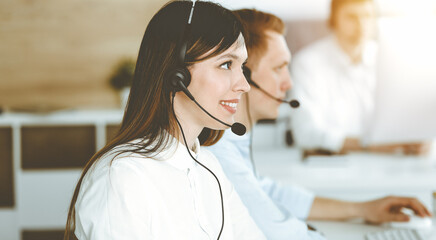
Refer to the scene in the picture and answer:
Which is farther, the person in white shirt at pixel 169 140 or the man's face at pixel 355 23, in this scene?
the man's face at pixel 355 23

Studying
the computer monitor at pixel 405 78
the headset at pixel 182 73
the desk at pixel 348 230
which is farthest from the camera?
the computer monitor at pixel 405 78

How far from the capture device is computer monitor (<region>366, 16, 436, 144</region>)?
162 cm

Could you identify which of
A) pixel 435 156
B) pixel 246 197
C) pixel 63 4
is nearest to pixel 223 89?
pixel 246 197

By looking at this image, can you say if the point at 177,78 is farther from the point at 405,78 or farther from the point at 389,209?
the point at 405,78

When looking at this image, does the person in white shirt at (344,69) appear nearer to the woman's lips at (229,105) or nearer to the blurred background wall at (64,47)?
the blurred background wall at (64,47)

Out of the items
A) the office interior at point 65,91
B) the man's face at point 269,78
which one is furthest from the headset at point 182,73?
the office interior at point 65,91

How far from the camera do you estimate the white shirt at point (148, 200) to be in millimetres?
727

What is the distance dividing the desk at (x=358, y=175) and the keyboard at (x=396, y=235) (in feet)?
0.66

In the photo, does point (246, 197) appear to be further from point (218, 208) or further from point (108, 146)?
point (108, 146)

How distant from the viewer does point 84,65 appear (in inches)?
A: 125

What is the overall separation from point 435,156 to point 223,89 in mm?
1570

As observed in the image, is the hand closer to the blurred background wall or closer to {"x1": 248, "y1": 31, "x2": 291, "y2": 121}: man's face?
{"x1": 248, "y1": 31, "x2": 291, "y2": 121}: man's face

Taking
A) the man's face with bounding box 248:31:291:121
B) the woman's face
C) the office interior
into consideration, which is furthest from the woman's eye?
the office interior

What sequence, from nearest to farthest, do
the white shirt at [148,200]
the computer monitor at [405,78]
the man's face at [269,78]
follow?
the white shirt at [148,200] → the man's face at [269,78] → the computer monitor at [405,78]
